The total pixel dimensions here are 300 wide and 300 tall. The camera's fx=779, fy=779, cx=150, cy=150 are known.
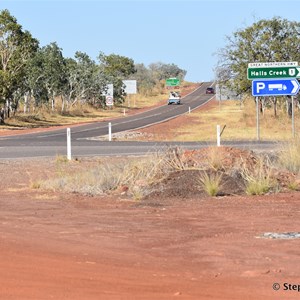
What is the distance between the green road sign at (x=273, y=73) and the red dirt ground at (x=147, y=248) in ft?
52.9

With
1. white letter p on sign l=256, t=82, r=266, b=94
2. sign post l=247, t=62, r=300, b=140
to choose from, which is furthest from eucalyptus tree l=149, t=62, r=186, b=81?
sign post l=247, t=62, r=300, b=140

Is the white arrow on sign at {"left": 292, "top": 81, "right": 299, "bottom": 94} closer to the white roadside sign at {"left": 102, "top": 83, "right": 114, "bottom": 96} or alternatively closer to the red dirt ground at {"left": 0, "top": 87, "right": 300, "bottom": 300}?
the red dirt ground at {"left": 0, "top": 87, "right": 300, "bottom": 300}

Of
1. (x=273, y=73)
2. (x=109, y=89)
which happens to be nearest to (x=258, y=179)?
(x=273, y=73)

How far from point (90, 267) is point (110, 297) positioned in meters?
1.49

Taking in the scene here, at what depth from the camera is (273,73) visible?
32.4 metres

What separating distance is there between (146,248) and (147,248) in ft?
0.05

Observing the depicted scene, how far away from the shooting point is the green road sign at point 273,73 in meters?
31.8

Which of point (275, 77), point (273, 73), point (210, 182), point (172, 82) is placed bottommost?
point (210, 182)

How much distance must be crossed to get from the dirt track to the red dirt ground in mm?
11

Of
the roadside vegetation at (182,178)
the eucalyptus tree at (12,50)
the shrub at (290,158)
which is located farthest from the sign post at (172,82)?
the roadside vegetation at (182,178)

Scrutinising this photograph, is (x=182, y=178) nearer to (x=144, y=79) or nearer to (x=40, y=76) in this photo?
(x=40, y=76)

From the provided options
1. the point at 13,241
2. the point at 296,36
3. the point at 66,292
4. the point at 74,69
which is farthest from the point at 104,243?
the point at 74,69

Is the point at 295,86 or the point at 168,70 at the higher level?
the point at 168,70

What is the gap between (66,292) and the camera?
670 cm
